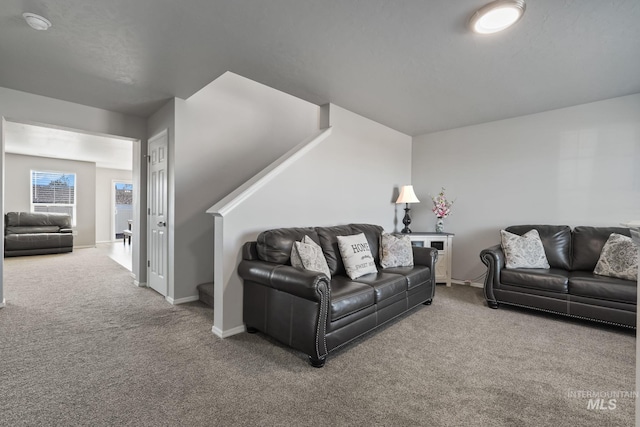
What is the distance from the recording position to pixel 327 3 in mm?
1876

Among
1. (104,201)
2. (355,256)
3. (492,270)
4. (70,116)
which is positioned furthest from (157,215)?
(104,201)

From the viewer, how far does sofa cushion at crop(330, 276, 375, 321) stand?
2.17 m

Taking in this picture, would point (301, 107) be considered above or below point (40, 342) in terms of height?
above

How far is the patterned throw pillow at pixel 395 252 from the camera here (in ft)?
10.9

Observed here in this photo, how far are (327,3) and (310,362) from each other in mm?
2435

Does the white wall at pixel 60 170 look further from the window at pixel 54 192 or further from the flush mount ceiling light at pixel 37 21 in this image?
the flush mount ceiling light at pixel 37 21

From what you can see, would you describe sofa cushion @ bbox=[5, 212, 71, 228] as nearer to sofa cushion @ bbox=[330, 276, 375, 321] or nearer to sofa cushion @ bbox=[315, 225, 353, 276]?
sofa cushion @ bbox=[315, 225, 353, 276]

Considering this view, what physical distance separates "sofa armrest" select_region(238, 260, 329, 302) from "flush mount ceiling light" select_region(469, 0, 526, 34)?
6.74 ft

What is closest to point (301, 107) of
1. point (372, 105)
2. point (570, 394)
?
point (372, 105)

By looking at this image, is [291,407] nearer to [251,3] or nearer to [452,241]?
[251,3]

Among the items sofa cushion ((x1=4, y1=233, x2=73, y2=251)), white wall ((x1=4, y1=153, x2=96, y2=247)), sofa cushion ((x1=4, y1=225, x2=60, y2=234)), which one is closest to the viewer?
sofa cushion ((x1=4, y1=233, x2=73, y2=251))

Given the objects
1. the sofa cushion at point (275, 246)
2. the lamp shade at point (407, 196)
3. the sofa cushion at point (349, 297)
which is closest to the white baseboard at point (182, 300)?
the sofa cushion at point (275, 246)

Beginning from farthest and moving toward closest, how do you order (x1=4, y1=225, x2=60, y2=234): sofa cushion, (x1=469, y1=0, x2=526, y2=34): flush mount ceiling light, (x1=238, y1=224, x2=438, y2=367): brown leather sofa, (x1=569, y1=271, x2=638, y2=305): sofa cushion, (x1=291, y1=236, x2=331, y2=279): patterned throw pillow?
1. (x1=4, y1=225, x2=60, y2=234): sofa cushion
2. (x1=569, y1=271, x2=638, y2=305): sofa cushion
3. (x1=291, y1=236, x2=331, y2=279): patterned throw pillow
4. (x1=238, y1=224, x2=438, y2=367): brown leather sofa
5. (x1=469, y1=0, x2=526, y2=34): flush mount ceiling light

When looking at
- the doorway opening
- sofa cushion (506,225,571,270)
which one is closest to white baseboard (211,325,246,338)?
the doorway opening
